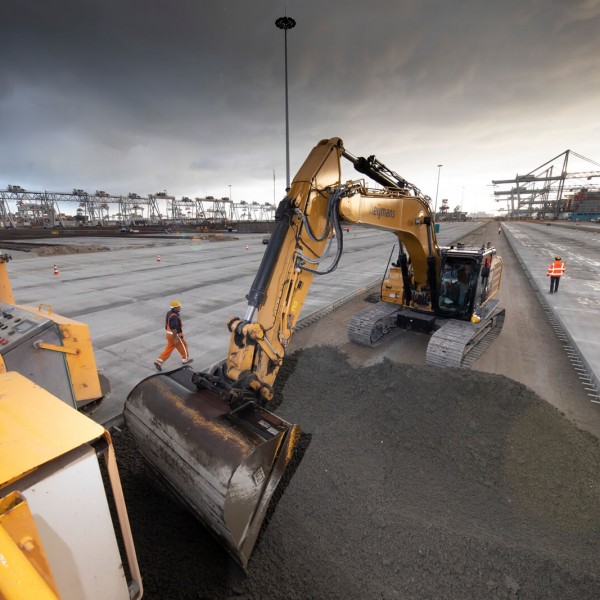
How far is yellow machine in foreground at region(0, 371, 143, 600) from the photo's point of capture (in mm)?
1581

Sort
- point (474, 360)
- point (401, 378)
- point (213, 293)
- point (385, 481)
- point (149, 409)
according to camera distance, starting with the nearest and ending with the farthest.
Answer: point (149, 409) < point (385, 481) < point (401, 378) < point (474, 360) < point (213, 293)

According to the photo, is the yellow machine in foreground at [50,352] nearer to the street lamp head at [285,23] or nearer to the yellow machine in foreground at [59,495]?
the yellow machine in foreground at [59,495]

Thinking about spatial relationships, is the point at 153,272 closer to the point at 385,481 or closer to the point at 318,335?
the point at 318,335

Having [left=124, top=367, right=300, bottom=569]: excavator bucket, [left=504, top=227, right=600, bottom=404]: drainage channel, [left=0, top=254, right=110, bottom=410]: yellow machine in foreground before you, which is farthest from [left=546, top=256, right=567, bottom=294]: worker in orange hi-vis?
[left=0, top=254, right=110, bottom=410]: yellow machine in foreground

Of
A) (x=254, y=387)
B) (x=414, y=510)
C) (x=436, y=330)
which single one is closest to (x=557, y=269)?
(x=436, y=330)

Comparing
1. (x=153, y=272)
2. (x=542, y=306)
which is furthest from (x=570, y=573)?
(x=153, y=272)

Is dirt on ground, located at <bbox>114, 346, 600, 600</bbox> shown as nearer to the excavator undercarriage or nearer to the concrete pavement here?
the excavator undercarriage

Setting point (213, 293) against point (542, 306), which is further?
point (213, 293)

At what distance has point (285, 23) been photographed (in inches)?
419

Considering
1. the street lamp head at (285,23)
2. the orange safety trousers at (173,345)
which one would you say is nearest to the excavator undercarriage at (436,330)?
the orange safety trousers at (173,345)

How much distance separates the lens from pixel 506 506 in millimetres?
3957

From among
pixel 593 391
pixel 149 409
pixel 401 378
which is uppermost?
pixel 149 409

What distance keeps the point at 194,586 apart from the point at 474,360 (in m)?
6.77

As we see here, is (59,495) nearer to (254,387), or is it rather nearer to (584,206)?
(254,387)
